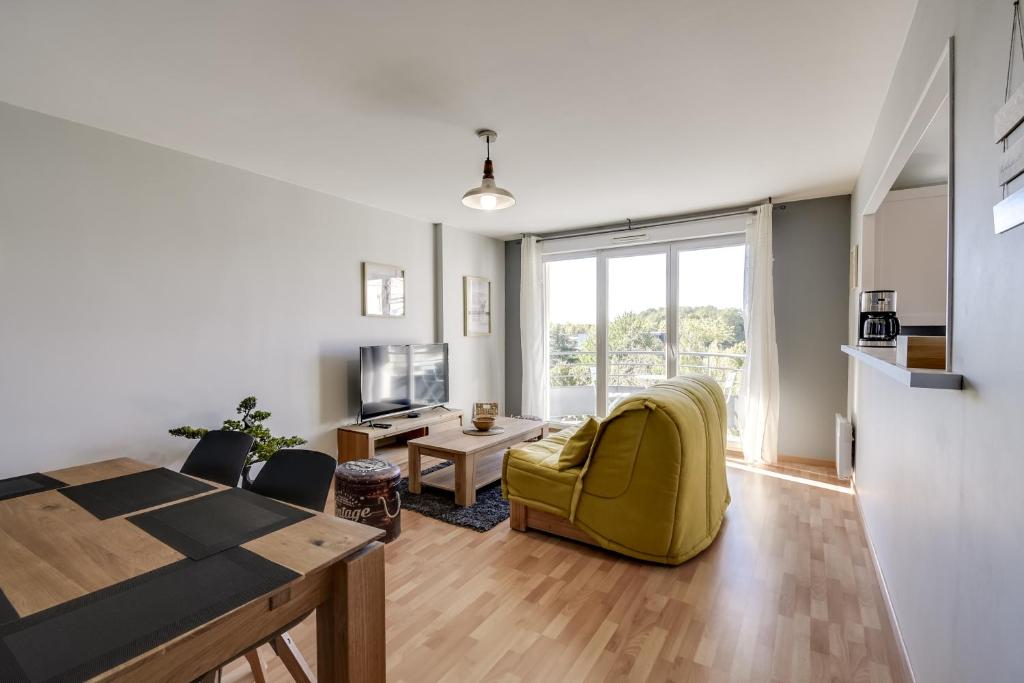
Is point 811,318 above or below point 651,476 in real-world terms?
above

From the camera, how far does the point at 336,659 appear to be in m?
1.20

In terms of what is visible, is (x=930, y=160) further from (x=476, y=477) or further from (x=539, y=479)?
(x=476, y=477)

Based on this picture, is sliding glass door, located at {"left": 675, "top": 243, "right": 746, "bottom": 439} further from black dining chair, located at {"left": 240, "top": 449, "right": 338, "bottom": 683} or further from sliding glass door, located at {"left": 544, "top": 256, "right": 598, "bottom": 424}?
black dining chair, located at {"left": 240, "top": 449, "right": 338, "bottom": 683}

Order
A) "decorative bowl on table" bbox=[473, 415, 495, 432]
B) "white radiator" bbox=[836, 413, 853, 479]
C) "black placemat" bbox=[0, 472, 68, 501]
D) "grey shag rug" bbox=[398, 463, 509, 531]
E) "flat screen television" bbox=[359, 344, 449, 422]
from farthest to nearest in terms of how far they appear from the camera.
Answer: "flat screen television" bbox=[359, 344, 449, 422], "decorative bowl on table" bbox=[473, 415, 495, 432], "white radiator" bbox=[836, 413, 853, 479], "grey shag rug" bbox=[398, 463, 509, 531], "black placemat" bbox=[0, 472, 68, 501]

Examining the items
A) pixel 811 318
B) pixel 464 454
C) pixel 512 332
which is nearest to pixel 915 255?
pixel 811 318

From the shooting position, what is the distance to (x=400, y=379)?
14.3 feet

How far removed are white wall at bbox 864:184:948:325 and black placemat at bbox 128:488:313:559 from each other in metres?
3.27

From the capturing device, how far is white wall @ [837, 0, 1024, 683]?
0.87 metres

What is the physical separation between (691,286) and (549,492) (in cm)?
305

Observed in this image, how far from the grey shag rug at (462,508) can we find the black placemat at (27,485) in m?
1.81

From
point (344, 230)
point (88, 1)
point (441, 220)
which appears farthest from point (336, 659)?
point (441, 220)

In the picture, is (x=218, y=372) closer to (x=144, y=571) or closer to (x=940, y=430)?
(x=144, y=571)

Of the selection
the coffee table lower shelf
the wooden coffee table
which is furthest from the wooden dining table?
the coffee table lower shelf

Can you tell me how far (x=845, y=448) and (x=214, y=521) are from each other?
13.6ft
